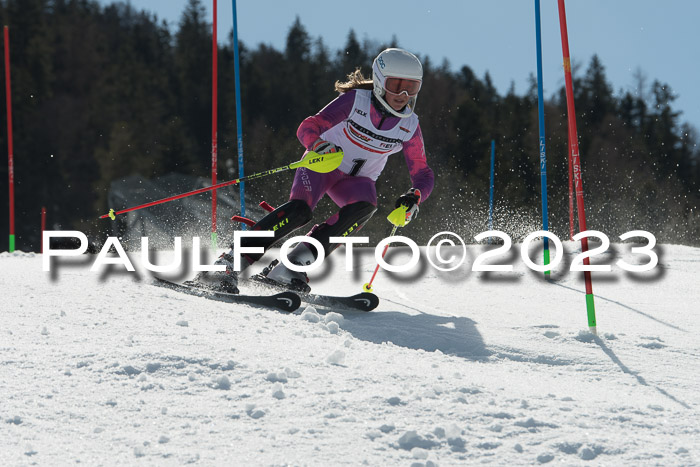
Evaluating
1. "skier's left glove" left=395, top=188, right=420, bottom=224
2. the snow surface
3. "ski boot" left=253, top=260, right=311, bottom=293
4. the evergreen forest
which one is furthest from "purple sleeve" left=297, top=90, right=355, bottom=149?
the evergreen forest

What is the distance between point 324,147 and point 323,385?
2009 millimetres

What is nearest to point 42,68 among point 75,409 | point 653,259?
point 653,259

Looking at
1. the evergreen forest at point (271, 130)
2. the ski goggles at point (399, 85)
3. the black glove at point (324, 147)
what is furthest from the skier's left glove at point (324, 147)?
the evergreen forest at point (271, 130)

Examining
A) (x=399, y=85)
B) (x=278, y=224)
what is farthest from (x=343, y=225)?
(x=399, y=85)

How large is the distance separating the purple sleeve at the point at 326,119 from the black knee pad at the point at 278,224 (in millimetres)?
402

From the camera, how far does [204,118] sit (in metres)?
38.0

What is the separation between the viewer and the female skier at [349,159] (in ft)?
12.2

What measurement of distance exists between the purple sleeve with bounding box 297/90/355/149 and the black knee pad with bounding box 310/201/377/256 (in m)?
0.45

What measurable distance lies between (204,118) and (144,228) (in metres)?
13.5

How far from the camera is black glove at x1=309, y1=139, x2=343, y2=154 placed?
374 centimetres

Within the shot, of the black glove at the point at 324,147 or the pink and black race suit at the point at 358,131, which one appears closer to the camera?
the black glove at the point at 324,147

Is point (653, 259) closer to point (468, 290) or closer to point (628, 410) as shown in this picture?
point (468, 290)

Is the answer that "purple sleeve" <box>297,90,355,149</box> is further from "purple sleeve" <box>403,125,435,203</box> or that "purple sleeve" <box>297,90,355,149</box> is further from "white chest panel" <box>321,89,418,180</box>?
"purple sleeve" <box>403,125,435,203</box>

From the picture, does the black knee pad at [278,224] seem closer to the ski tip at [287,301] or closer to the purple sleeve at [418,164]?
the ski tip at [287,301]
